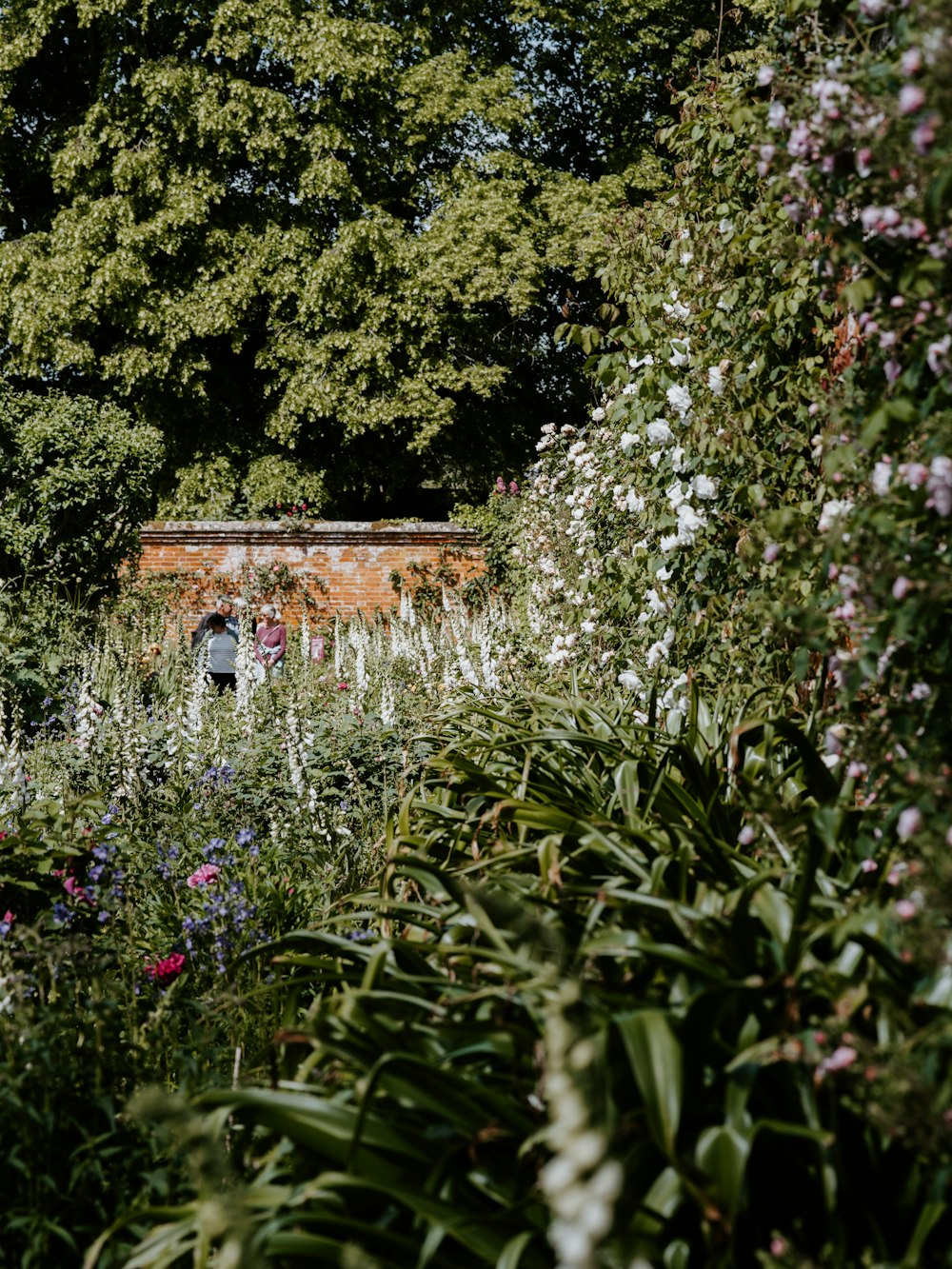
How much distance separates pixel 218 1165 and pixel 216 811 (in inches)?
133

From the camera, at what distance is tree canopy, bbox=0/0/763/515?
52.4 ft

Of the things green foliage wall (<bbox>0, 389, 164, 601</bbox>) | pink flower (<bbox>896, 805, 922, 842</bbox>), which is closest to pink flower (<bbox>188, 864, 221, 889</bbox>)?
pink flower (<bbox>896, 805, 922, 842</bbox>)

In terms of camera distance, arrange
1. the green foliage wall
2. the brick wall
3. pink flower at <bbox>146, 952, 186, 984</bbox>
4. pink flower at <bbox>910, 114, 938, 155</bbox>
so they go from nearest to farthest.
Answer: pink flower at <bbox>910, 114, 938, 155</bbox>
pink flower at <bbox>146, 952, 186, 984</bbox>
the green foliage wall
the brick wall

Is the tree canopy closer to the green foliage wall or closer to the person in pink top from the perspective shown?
the green foliage wall

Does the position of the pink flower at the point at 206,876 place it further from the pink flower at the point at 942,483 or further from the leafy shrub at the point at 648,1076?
the pink flower at the point at 942,483

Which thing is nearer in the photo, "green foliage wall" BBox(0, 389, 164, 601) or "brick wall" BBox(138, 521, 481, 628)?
"green foliage wall" BBox(0, 389, 164, 601)

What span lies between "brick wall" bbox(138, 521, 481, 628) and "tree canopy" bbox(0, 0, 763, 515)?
2840mm

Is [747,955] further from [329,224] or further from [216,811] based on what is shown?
[329,224]

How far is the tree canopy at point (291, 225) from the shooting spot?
16.0 m

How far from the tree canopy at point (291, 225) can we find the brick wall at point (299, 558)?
2.84m

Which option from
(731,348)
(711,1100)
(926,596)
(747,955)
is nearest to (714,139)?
(731,348)

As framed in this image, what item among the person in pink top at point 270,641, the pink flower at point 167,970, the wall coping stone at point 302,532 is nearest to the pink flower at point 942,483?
the pink flower at point 167,970

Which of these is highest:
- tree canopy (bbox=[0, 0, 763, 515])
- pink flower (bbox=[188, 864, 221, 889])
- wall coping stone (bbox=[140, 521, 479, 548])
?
tree canopy (bbox=[0, 0, 763, 515])

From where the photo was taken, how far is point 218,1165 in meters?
1.10
